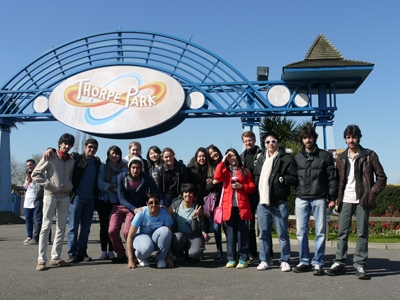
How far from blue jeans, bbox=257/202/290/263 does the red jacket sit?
21 centimetres

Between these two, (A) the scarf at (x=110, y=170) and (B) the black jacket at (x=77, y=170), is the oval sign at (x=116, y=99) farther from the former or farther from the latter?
(B) the black jacket at (x=77, y=170)

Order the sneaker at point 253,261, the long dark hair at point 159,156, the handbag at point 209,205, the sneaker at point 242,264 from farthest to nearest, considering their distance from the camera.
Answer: the long dark hair at point 159,156, the handbag at point 209,205, the sneaker at point 253,261, the sneaker at point 242,264

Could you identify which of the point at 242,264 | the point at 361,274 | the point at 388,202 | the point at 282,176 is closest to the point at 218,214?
the point at 242,264

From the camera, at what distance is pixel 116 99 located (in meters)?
16.8

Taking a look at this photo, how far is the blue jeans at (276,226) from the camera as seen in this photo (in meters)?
5.73

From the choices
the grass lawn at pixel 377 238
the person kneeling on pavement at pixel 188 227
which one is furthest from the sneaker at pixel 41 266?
the grass lawn at pixel 377 238

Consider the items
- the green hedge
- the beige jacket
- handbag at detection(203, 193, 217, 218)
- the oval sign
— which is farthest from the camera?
the oval sign

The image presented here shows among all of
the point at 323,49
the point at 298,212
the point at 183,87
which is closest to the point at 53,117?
the point at 183,87

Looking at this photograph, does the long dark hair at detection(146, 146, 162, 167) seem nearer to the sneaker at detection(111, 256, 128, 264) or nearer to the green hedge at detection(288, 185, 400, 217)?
the sneaker at detection(111, 256, 128, 264)

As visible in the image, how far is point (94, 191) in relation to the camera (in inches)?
261

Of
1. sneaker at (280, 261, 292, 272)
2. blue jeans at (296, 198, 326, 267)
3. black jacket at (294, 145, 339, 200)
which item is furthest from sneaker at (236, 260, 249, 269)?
black jacket at (294, 145, 339, 200)

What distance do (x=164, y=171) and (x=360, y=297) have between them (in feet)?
11.5

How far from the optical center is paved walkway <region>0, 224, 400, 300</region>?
4.28 metres

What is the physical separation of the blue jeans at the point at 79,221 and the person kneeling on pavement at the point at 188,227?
1.36 meters
